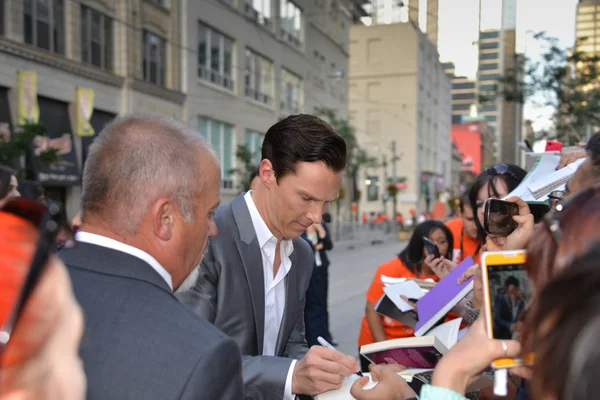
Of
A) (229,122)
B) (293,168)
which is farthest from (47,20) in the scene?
(293,168)

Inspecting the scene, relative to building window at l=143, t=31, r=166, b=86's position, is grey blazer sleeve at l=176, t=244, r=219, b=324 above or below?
below

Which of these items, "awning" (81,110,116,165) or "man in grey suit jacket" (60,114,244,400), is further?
"awning" (81,110,116,165)

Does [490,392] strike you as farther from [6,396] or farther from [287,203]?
[6,396]

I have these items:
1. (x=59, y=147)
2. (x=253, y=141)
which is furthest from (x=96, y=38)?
(x=253, y=141)

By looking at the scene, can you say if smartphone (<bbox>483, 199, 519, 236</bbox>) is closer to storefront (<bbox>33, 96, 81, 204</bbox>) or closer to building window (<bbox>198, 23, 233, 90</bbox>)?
storefront (<bbox>33, 96, 81, 204</bbox>)

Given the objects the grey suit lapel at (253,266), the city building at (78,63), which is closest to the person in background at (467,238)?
the grey suit lapel at (253,266)

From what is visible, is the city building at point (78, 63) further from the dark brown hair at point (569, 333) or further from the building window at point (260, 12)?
the dark brown hair at point (569, 333)

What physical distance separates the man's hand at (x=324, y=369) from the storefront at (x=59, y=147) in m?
14.3

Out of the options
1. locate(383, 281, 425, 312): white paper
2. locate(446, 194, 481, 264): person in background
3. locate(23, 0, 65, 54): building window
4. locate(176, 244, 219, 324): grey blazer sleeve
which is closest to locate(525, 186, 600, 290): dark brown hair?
locate(176, 244, 219, 324): grey blazer sleeve

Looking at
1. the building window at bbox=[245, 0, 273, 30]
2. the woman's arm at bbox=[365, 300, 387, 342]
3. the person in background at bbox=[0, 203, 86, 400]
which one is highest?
the building window at bbox=[245, 0, 273, 30]

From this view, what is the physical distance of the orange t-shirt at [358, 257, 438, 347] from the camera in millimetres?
3783

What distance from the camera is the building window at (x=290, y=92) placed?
98.3 feet

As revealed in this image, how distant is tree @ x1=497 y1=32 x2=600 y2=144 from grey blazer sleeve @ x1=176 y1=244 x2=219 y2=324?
9.50 metres

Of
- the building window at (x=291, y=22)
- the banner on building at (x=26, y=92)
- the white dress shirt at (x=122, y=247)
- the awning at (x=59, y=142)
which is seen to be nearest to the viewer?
the white dress shirt at (x=122, y=247)
